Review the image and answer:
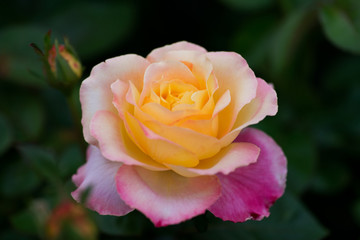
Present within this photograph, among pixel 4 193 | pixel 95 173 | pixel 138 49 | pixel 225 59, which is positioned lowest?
pixel 4 193

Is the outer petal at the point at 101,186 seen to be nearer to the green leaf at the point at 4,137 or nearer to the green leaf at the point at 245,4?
the green leaf at the point at 4,137

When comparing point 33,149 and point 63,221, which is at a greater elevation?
point 63,221

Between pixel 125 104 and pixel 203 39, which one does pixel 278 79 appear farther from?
pixel 125 104

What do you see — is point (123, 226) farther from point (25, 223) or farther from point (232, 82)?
point (232, 82)

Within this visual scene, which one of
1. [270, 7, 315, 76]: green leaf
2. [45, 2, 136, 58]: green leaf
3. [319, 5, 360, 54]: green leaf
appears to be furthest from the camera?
[45, 2, 136, 58]: green leaf

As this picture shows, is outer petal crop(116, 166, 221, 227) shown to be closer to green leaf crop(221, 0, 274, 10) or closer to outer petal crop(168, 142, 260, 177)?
outer petal crop(168, 142, 260, 177)

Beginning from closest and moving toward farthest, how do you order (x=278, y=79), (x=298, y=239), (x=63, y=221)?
(x=63, y=221), (x=298, y=239), (x=278, y=79)

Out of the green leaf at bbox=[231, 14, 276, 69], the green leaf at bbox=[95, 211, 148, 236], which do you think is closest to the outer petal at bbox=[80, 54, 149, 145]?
the green leaf at bbox=[95, 211, 148, 236]

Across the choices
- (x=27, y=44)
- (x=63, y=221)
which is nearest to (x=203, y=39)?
(x=27, y=44)
